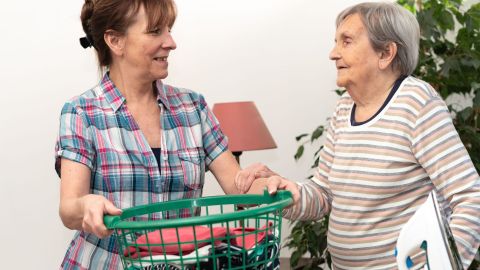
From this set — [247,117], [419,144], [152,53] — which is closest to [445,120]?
[419,144]

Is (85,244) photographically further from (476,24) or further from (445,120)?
A: (476,24)

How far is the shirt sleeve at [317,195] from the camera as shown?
200 cm

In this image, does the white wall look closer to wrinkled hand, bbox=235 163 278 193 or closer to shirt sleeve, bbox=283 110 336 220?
shirt sleeve, bbox=283 110 336 220

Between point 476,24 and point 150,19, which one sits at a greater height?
point 150,19

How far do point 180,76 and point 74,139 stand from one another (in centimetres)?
241

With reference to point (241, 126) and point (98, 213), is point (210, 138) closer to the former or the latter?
point (98, 213)

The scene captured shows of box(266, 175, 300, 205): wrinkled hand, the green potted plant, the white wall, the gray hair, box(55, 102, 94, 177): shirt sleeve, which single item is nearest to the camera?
box(266, 175, 300, 205): wrinkled hand

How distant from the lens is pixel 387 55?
6.74ft

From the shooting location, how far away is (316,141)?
4293mm

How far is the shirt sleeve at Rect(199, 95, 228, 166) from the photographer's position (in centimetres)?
200

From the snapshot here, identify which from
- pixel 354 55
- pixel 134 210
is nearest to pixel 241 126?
pixel 354 55

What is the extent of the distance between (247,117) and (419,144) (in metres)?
1.71

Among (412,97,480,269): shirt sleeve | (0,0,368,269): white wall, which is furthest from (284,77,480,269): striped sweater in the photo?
(0,0,368,269): white wall

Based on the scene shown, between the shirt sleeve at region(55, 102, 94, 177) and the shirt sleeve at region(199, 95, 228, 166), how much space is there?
1.08 feet
